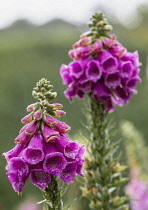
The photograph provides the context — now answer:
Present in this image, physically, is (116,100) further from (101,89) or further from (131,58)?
(131,58)

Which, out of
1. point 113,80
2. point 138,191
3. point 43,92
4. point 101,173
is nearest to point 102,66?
point 113,80

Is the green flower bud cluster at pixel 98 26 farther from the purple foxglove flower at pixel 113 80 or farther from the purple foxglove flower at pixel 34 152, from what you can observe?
the purple foxglove flower at pixel 34 152

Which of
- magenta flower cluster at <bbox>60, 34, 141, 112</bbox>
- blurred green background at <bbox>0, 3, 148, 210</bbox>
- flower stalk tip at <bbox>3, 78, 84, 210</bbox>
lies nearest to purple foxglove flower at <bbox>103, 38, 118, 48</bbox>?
magenta flower cluster at <bbox>60, 34, 141, 112</bbox>

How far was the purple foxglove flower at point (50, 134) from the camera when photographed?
7.68 feet

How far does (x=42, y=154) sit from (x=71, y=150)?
17cm

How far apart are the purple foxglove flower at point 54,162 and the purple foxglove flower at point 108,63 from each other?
3.90 feet

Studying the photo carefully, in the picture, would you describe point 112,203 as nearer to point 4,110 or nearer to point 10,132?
point 10,132

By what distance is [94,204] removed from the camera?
10.8 ft

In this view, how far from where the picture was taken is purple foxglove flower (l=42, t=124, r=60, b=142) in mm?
2342

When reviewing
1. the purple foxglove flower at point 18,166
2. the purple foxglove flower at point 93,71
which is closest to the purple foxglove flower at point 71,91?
the purple foxglove flower at point 93,71

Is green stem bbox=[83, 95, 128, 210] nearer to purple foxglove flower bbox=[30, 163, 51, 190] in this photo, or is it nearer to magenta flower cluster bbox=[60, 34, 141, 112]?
magenta flower cluster bbox=[60, 34, 141, 112]

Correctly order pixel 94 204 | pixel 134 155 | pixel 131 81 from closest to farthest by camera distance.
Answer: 1. pixel 94 204
2. pixel 131 81
3. pixel 134 155

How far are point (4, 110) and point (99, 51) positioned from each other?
9788mm

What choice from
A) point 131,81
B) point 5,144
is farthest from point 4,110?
point 131,81
